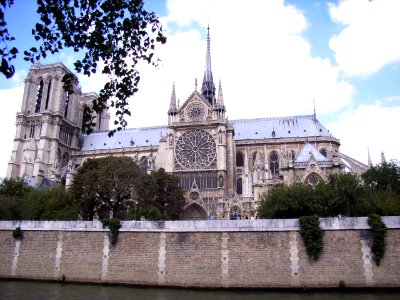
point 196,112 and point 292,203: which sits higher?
point 196,112

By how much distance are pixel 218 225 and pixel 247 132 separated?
3622 cm

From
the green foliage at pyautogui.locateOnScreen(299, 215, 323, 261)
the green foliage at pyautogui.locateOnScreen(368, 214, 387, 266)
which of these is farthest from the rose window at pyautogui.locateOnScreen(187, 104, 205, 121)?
the green foliage at pyautogui.locateOnScreen(368, 214, 387, 266)

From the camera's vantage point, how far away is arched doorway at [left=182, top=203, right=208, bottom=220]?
43.2 m

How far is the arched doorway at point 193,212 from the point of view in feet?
142

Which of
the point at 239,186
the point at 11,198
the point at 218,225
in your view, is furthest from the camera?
the point at 239,186

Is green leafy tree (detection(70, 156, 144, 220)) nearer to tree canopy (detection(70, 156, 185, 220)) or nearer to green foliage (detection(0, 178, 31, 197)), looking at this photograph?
tree canopy (detection(70, 156, 185, 220))

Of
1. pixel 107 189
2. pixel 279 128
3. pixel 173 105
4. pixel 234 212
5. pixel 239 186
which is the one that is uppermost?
pixel 173 105

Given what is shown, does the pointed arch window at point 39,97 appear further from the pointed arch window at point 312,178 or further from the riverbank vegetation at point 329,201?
the riverbank vegetation at point 329,201

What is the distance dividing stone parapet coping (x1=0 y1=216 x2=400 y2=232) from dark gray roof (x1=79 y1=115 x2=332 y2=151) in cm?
3062

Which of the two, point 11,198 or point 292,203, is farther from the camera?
point 11,198

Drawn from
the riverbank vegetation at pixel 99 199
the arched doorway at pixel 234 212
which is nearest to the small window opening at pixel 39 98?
the riverbank vegetation at pixel 99 199

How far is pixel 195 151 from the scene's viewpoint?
155 ft

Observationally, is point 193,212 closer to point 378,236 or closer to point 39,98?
point 378,236

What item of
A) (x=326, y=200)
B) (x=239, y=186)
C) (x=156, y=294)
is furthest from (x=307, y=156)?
(x=156, y=294)
